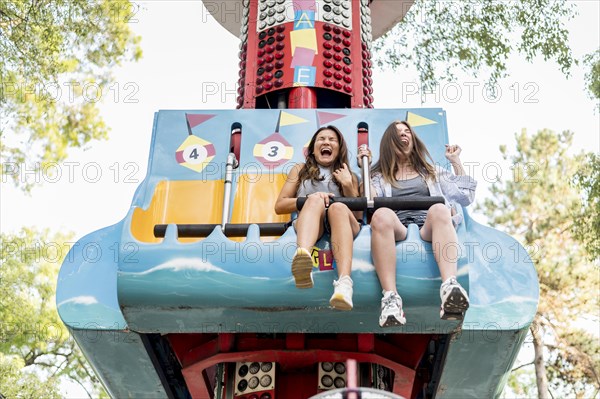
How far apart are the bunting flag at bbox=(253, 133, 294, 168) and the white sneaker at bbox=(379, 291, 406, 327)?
1.62 meters

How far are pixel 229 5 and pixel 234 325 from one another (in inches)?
216

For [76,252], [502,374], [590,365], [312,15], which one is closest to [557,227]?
[590,365]

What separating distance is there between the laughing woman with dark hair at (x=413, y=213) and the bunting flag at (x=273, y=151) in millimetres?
709

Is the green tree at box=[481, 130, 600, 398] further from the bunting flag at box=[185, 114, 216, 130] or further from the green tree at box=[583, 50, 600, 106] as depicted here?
the bunting flag at box=[185, 114, 216, 130]

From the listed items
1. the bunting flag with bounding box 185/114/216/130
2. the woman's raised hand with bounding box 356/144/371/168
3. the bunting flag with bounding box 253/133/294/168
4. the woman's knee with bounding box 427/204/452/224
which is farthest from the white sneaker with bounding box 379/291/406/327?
the bunting flag with bounding box 185/114/216/130

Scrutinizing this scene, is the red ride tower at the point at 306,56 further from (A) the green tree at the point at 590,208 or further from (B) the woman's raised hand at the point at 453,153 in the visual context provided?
(A) the green tree at the point at 590,208

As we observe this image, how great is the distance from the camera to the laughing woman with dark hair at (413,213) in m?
5.02

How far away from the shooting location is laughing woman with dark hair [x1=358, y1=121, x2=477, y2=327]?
5016 mm

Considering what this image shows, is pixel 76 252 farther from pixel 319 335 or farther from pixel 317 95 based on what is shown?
pixel 317 95

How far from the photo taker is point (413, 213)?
570 cm

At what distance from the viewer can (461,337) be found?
5926 mm

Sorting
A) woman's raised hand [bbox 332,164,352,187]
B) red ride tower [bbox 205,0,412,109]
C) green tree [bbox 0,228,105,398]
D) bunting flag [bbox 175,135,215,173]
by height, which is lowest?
green tree [bbox 0,228,105,398]

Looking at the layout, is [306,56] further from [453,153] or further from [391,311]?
[391,311]

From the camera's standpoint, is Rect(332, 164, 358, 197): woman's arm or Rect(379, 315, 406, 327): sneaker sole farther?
Rect(332, 164, 358, 197): woman's arm
